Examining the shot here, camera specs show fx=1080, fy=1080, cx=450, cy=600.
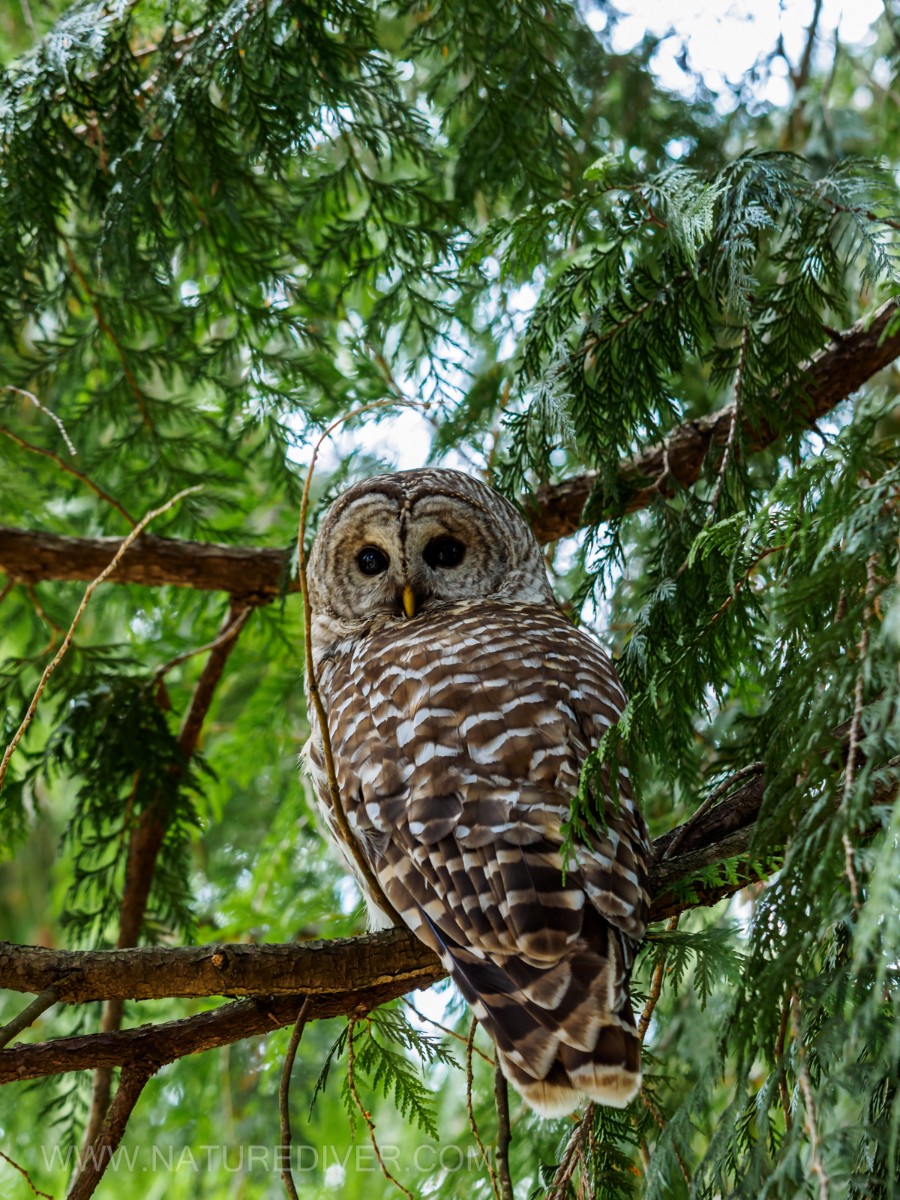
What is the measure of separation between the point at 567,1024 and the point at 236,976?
1.77 ft

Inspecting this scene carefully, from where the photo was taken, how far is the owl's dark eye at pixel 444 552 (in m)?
3.15

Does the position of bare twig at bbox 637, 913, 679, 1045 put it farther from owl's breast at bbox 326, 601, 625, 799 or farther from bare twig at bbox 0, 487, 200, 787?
bare twig at bbox 0, 487, 200, 787

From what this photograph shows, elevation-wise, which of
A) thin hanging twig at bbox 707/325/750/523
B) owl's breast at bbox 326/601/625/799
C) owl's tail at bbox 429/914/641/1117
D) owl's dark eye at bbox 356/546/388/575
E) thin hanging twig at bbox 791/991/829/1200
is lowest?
thin hanging twig at bbox 791/991/829/1200

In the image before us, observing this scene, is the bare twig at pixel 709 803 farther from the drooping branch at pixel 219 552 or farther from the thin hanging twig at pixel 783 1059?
the drooping branch at pixel 219 552

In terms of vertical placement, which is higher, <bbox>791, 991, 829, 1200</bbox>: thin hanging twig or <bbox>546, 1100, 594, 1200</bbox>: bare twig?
<bbox>791, 991, 829, 1200</bbox>: thin hanging twig

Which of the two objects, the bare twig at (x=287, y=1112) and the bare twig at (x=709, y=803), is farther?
the bare twig at (x=709, y=803)

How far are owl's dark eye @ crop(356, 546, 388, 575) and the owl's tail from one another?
157 cm

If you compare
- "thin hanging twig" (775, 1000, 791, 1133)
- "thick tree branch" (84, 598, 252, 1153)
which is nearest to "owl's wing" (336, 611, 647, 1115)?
"thin hanging twig" (775, 1000, 791, 1133)

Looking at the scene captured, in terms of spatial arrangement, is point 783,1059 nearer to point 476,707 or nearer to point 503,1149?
point 503,1149

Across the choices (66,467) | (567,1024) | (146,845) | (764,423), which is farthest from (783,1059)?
(146,845)

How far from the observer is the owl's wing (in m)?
1.72

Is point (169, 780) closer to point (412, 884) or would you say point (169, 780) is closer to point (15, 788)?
point (15, 788)

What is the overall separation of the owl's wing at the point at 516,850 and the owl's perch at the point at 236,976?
0.10 m

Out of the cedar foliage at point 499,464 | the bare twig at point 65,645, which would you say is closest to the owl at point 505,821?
the cedar foliage at point 499,464
